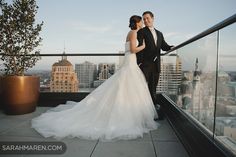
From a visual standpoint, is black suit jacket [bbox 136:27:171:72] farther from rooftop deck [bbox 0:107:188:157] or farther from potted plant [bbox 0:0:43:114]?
potted plant [bbox 0:0:43:114]

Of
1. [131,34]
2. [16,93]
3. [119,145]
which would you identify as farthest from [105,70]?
[119,145]

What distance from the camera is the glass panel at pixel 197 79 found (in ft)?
6.59

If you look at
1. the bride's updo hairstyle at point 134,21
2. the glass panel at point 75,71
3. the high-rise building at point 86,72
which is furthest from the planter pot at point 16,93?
the bride's updo hairstyle at point 134,21

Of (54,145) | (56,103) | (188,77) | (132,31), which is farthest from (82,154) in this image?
(56,103)

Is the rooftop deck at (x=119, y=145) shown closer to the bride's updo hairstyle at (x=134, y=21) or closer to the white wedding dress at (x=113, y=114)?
the white wedding dress at (x=113, y=114)

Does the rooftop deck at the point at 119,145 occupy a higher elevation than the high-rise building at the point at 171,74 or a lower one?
lower

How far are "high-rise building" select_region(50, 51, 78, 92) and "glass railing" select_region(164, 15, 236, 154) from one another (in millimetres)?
2786

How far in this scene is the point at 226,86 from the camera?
1.68 metres

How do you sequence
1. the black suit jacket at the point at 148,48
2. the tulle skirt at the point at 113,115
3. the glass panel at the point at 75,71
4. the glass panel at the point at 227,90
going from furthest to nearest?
the glass panel at the point at 75,71 → the black suit jacket at the point at 148,48 → the tulle skirt at the point at 113,115 → the glass panel at the point at 227,90

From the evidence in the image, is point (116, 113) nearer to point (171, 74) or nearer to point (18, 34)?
point (171, 74)

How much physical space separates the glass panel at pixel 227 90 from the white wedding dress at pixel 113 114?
1.23 meters

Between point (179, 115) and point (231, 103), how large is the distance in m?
1.44

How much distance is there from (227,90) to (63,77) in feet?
13.2

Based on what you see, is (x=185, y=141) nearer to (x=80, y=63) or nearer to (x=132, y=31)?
(x=132, y=31)
